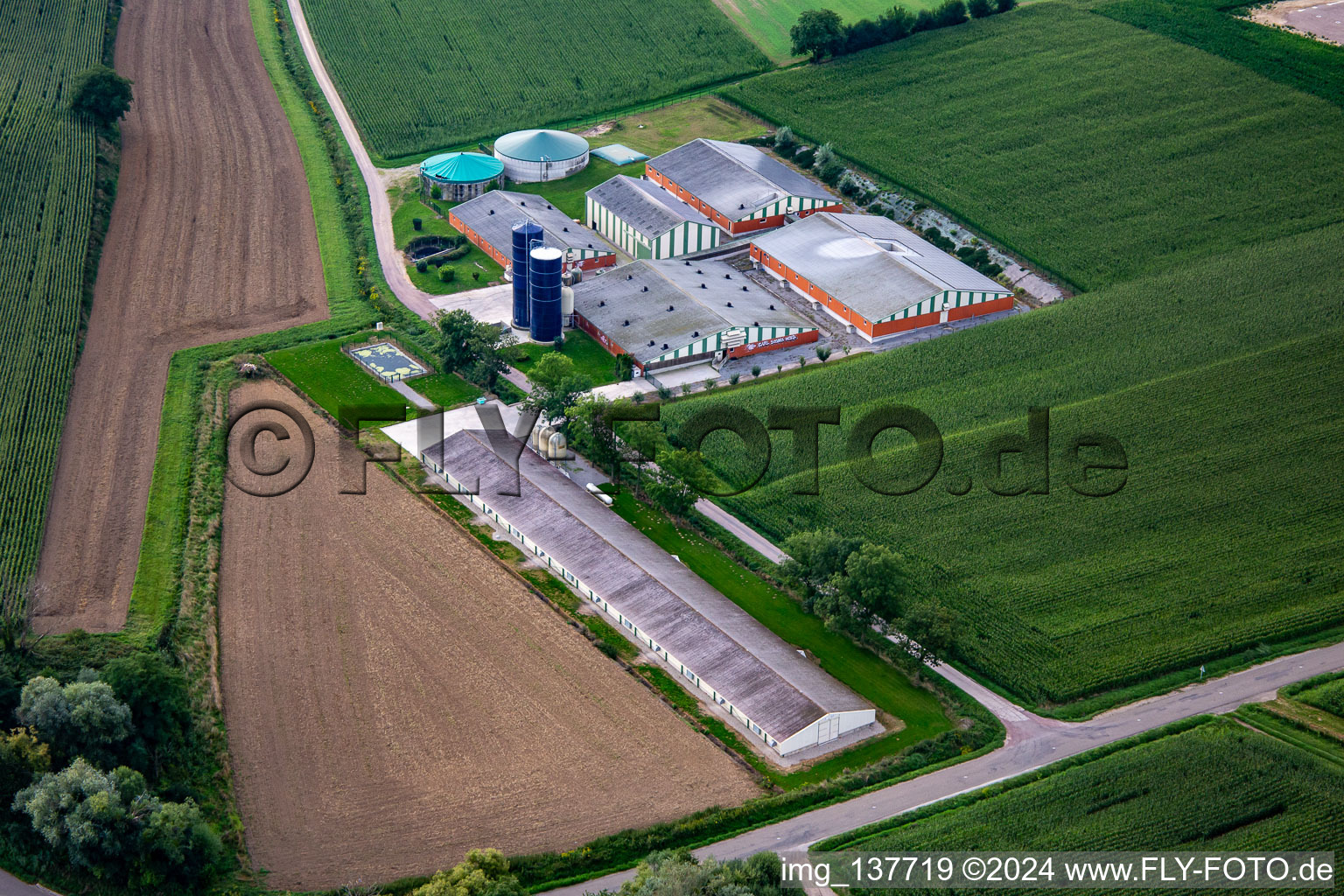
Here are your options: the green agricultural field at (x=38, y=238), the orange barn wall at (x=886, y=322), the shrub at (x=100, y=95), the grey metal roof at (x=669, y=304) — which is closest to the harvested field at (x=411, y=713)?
the green agricultural field at (x=38, y=238)

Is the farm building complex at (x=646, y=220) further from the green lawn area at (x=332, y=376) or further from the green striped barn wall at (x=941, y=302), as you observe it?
the green lawn area at (x=332, y=376)

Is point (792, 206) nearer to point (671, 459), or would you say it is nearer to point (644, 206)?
point (644, 206)

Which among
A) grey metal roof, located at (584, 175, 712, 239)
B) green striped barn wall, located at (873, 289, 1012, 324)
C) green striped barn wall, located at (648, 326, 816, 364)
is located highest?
grey metal roof, located at (584, 175, 712, 239)

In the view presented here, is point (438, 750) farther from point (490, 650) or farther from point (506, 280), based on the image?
point (506, 280)

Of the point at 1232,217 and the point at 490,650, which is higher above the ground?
the point at 1232,217

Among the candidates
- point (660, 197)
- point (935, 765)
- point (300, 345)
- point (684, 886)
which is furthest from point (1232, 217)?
point (684, 886)

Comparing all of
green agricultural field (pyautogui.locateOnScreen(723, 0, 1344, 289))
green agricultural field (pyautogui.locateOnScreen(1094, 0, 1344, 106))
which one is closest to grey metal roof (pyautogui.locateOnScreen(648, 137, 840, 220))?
green agricultural field (pyautogui.locateOnScreen(723, 0, 1344, 289))

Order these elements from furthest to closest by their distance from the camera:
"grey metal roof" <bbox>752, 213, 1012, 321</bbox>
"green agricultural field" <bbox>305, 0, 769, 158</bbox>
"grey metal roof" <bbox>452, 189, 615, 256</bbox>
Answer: "green agricultural field" <bbox>305, 0, 769, 158</bbox> → "grey metal roof" <bbox>452, 189, 615, 256</bbox> → "grey metal roof" <bbox>752, 213, 1012, 321</bbox>

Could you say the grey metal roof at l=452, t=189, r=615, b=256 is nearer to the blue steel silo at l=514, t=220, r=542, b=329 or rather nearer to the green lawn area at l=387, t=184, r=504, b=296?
the green lawn area at l=387, t=184, r=504, b=296
